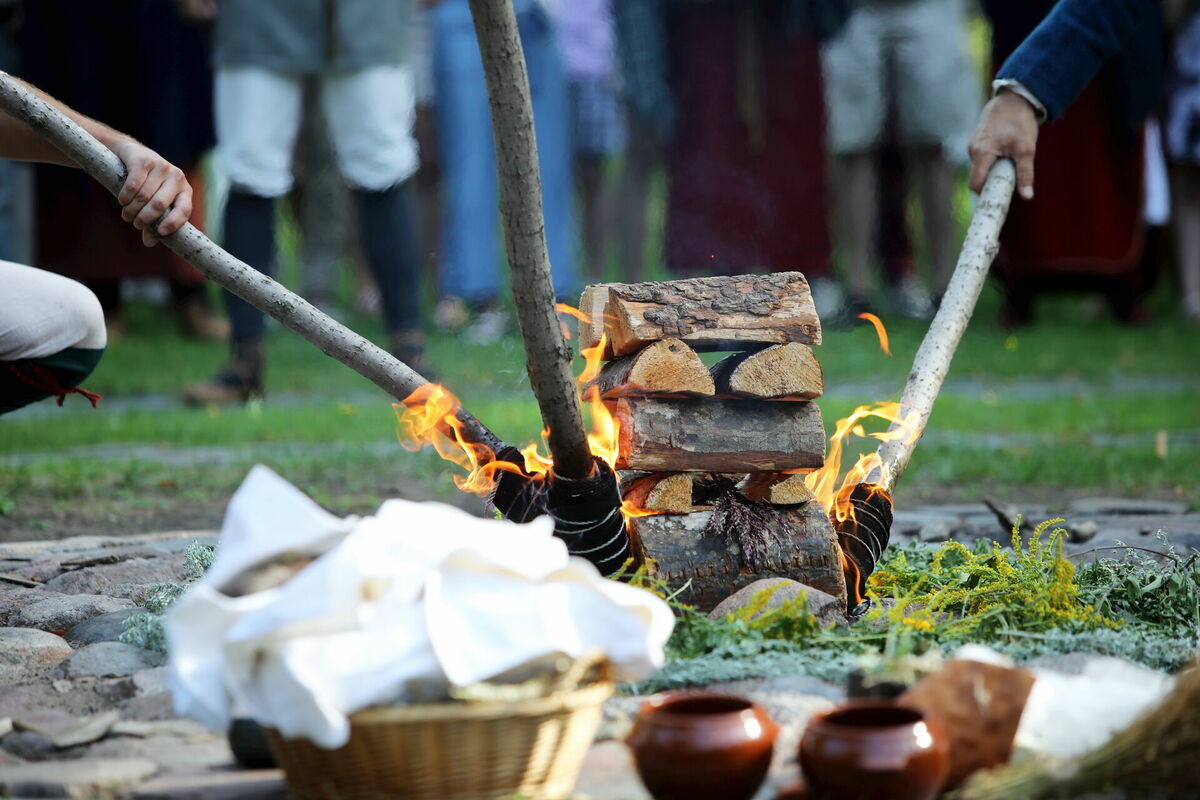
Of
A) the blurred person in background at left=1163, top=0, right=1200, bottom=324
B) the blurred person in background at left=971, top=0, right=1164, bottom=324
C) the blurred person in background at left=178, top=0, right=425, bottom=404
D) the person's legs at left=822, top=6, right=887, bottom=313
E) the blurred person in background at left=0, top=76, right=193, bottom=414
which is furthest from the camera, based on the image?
the blurred person in background at left=1163, top=0, right=1200, bottom=324

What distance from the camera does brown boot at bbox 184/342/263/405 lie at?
20.9ft

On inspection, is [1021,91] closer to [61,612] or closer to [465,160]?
[61,612]

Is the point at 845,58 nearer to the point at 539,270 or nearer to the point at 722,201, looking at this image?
the point at 722,201

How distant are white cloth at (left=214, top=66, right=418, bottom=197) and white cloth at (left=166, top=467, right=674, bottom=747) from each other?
14.1 ft

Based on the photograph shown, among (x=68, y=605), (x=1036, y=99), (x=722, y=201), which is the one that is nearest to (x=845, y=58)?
(x=722, y=201)

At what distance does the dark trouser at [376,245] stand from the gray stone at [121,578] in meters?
2.69

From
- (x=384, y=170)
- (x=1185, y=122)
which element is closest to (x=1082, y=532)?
(x=384, y=170)

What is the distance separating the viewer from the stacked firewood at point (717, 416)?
9.88ft

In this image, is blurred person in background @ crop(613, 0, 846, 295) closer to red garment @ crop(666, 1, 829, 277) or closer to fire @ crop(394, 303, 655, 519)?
red garment @ crop(666, 1, 829, 277)

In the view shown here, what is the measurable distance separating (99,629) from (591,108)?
7249 millimetres

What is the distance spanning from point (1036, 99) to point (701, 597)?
1503 mm

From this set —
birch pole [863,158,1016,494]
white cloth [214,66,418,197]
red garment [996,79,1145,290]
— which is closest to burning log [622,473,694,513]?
birch pole [863,158,1016,494]

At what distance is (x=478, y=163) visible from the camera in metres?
8.84

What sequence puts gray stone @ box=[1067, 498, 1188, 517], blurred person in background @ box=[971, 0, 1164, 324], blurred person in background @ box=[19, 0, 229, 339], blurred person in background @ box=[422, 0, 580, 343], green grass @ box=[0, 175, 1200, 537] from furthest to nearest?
1. blurred person in background @ box=[422, 0, 580, 343]
2. blurred person in background @ box=[971, 0, 1164, 324]
3. blurred person in background @ box=[19, 0, 229, 339]
4. green grass @ box=[0, 175, 1200, 537]
5. gray stone @ box=[1067, 498, 1188, 517]
